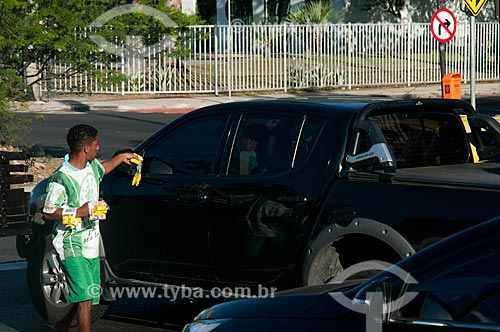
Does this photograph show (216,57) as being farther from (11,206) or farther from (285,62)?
(11,206)

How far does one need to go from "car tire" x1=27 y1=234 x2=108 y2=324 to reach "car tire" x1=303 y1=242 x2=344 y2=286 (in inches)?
79.7

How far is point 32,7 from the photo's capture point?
1570 centimetres

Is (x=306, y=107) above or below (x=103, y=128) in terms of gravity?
above

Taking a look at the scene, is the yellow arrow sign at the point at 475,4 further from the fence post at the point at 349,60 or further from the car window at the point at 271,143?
the car window at the point at 271,143

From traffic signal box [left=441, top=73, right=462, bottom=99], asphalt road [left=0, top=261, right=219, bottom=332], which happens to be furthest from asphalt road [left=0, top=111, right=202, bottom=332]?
traffic signal box [left=441, top=73, right=462, bottom=99]

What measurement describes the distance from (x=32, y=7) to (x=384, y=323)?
1277cm

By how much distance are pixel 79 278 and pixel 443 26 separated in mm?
16436

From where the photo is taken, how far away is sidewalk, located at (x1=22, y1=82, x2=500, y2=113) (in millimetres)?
27797

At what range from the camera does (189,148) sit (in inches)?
292

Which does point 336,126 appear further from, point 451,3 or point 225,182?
point 451,3

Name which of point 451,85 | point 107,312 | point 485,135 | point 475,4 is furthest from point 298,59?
point 485,135

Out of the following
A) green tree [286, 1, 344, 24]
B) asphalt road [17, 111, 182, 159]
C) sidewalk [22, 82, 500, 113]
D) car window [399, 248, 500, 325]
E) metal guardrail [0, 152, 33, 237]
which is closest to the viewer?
car window [399, 248, 500, 325]

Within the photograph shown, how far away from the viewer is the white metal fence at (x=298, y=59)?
30141 millimetres

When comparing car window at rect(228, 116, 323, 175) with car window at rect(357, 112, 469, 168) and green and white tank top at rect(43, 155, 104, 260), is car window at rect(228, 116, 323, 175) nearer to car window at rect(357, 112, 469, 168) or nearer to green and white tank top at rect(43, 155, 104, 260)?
car window at rect(357, 112, 469, 168)
